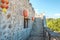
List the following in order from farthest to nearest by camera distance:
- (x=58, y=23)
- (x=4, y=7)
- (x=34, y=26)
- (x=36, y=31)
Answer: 1. (x=58, y=23)
2. (x=34, y=26)
3. (x=36, y=31)
4. (x=4, y=7)

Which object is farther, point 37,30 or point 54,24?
point 54,24

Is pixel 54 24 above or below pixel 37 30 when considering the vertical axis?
below

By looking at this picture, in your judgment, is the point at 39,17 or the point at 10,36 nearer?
the point at 10,36

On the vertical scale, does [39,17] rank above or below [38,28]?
above

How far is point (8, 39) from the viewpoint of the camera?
436cm

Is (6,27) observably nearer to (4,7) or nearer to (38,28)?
→ (4,7)

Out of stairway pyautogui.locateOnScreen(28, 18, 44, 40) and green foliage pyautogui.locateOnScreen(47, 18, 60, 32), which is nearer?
stairway pyautogui.locateOnScreen(28, 18, 44, 40)

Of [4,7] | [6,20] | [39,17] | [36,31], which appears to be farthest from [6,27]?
[39,17]

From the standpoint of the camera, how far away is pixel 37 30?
8648mm

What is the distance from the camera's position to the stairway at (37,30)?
757 centimetres

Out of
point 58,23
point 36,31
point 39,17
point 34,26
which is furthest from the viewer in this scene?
point 58,23

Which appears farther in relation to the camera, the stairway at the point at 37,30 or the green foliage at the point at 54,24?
the green foliage at the point at 54,24

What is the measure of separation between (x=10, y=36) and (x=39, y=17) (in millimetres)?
5441

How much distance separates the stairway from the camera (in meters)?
7.57
